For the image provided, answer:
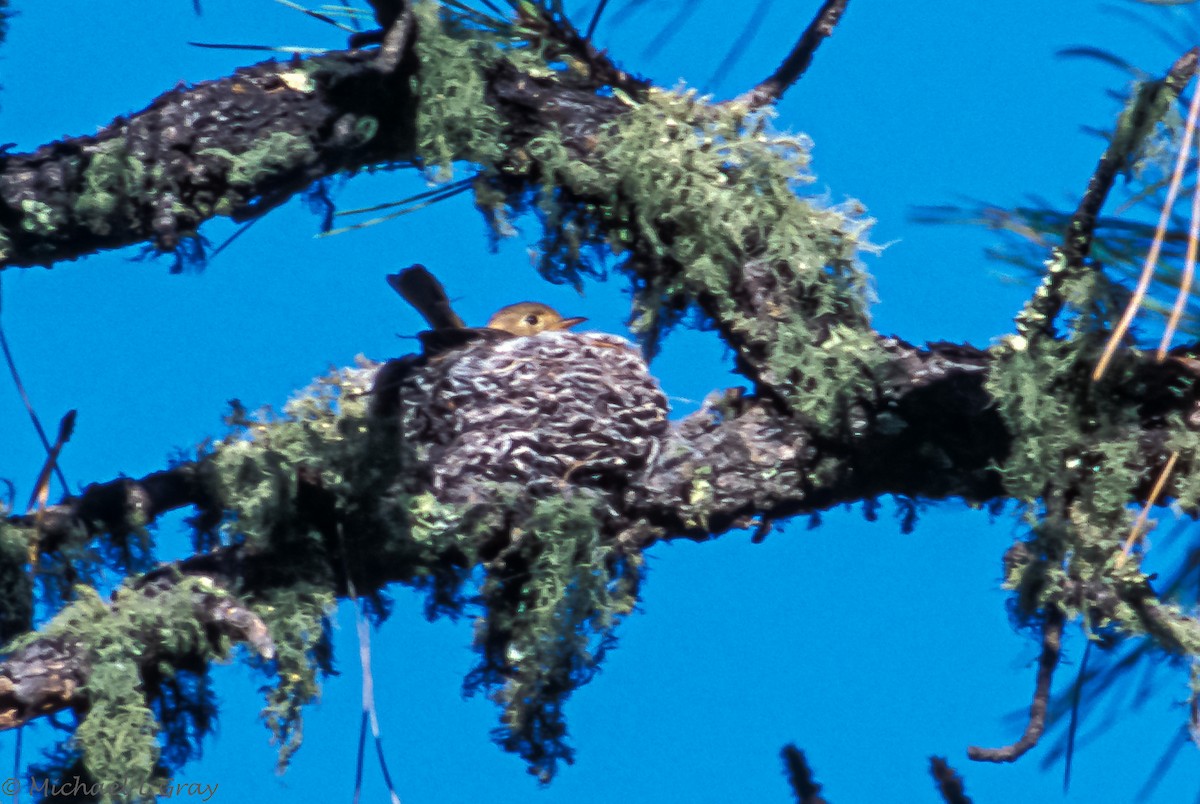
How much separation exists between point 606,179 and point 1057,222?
2.01 ft

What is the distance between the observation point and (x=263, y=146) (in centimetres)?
188

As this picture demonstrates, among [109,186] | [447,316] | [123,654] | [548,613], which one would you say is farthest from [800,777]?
[447,316]

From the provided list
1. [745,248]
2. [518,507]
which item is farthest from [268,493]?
[745,248]

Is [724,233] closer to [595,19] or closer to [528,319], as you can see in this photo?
[595,19]

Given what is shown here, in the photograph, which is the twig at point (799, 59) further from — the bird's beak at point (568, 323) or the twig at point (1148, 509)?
the bird's beak at point (568, 323)

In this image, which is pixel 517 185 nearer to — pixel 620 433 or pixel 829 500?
pixel 620 433

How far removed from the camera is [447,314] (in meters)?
2.71

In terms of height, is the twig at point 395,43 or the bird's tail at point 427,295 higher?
the bird's tail at point 427,295

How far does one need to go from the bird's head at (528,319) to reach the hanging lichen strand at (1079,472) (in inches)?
55.7

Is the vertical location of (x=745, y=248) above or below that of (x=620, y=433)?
above

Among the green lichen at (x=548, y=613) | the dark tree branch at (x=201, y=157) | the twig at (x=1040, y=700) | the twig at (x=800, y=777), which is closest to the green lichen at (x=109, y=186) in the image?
the dark tree branch at (x=201, y=157)

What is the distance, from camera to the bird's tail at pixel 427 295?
2691 millimetres

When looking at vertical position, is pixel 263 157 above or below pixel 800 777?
above

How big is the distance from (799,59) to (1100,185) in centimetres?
63
